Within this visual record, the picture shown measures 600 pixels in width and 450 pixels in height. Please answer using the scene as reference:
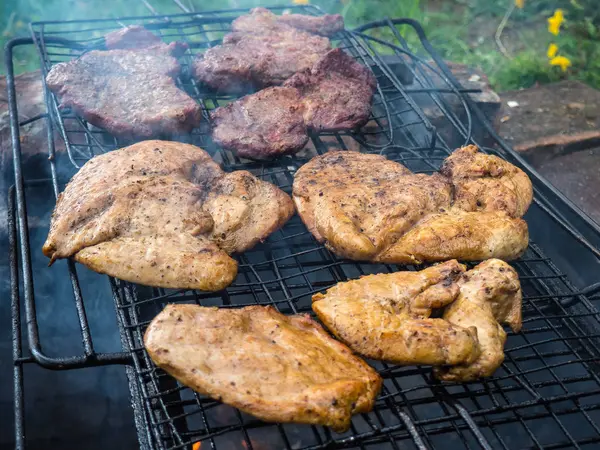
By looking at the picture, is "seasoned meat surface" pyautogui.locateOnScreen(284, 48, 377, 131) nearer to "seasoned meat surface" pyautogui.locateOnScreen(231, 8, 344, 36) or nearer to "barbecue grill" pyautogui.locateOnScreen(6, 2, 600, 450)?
"barbecue grill" pyautogui.locateOnScreen(6, 2, 600, 450)

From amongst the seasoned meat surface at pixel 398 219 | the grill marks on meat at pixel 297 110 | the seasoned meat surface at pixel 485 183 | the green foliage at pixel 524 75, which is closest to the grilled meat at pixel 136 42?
the grill marks on meat at pixel 297 110

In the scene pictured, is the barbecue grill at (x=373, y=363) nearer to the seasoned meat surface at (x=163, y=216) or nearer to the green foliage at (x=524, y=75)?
the seasoned meat surface at (x=163, y=216)

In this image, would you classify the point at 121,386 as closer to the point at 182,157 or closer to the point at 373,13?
the point at 182,157

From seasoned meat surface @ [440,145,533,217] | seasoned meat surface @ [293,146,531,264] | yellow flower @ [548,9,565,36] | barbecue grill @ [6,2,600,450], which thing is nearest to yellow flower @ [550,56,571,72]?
yellow flower @ [548,9,565,36]

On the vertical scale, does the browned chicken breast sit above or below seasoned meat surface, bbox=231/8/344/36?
below

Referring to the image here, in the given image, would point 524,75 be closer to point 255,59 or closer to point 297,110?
point 255,59

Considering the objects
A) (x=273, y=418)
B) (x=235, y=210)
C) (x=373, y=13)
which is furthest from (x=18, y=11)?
(x=273, y=418)
